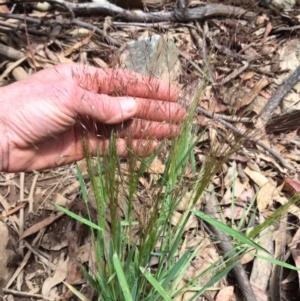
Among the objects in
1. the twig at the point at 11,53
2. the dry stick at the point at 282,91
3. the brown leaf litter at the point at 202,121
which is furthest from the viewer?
the twig at the point at 11,53

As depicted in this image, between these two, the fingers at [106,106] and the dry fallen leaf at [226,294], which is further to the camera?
the dry fallen leaf at [226,294]

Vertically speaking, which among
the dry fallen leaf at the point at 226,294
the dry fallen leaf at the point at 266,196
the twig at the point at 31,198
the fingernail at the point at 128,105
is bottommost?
the dry fallen leaf at the point at 226,294

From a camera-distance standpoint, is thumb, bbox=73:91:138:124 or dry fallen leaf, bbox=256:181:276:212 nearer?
thumb, bbox=73:91:138:124

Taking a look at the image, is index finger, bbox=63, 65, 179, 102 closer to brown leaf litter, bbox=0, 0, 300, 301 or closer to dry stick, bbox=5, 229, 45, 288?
brown leaf litter, bbox=0, 0, 300, 301

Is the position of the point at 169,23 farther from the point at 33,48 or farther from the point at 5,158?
the point at 5,158

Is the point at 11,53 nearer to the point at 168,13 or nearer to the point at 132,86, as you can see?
the point at 168,13

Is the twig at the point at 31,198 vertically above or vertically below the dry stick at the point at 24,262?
above

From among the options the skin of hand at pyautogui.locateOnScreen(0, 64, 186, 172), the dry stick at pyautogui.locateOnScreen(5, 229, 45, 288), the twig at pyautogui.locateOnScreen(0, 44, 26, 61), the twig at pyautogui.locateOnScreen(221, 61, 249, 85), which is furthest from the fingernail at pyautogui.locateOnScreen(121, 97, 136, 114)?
the twig at pyautogui.locateOnScreen(0, 44, 26, 61)

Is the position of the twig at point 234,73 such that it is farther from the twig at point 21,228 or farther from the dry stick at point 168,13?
the twig at point 21,228

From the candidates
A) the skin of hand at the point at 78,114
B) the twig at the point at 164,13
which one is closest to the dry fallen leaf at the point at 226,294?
the skin of hand at the point at 78,114

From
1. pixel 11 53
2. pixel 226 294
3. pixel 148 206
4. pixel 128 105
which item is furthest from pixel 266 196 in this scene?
pixel 11 53
